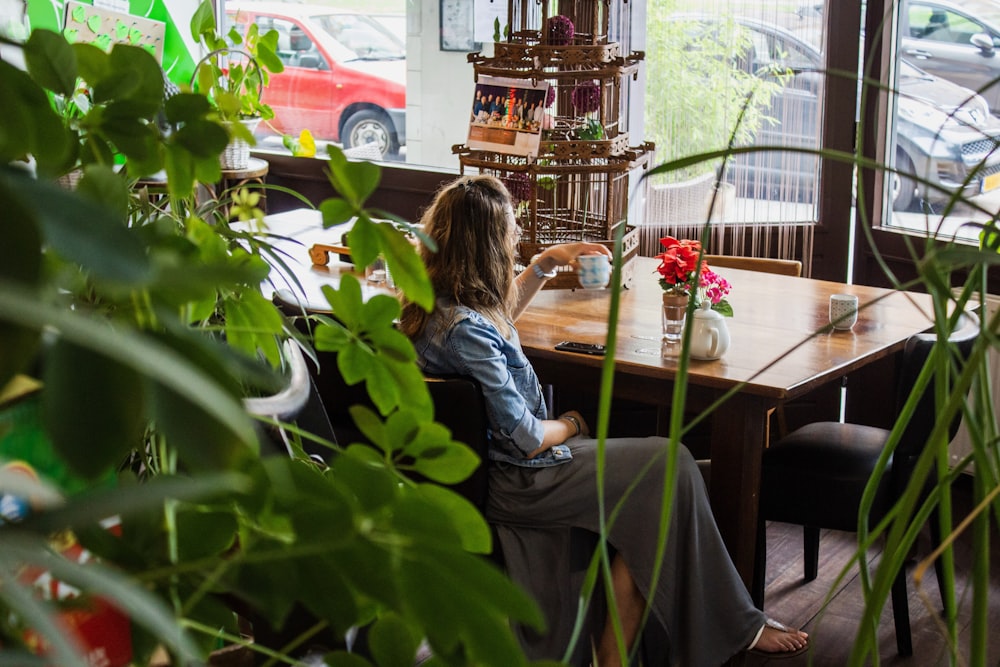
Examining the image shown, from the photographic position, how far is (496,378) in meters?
2.47

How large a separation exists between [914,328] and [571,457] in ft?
3.40

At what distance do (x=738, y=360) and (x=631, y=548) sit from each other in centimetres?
52

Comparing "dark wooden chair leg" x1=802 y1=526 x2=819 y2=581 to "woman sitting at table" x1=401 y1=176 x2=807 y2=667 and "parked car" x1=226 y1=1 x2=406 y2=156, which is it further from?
"parked car" x1=226 y1=1 x2=406 y2=156

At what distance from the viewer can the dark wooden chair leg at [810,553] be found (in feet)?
10.5

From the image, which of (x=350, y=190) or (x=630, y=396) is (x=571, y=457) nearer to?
(x=630, y=396)

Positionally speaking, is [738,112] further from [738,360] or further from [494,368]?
[494,368]

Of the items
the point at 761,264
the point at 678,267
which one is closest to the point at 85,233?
the point at 678,267

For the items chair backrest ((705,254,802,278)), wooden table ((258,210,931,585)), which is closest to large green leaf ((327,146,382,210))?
wooden table ((258,210,931,585))

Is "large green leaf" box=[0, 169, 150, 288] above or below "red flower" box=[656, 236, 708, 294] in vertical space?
above

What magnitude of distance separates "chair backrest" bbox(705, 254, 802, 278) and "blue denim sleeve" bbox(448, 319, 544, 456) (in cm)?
142

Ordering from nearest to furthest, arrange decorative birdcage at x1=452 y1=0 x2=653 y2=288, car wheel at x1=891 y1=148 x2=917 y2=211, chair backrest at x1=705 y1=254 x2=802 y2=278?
decorative birdcage at x1=452 y1=0 x2=653 y2=288 < chair backrest at x1=705 y1=254 x2=802 y2=278 < car wheel at x1=891 y1=148 x2=917 y2=211

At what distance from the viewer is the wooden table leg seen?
8.30 feet

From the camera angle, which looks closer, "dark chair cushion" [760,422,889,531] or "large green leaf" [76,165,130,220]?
"large green leaf" [76,165,130,220]

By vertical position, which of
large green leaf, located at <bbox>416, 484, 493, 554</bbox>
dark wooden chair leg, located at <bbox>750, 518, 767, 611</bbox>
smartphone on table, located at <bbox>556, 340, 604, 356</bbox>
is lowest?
dark wooden chair leg, located at <bbox>750, 518, 767, 611</bbox>
